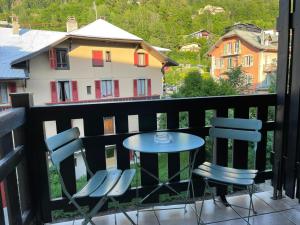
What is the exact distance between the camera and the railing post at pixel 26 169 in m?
1.56

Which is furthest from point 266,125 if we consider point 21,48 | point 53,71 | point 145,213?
point 53,71

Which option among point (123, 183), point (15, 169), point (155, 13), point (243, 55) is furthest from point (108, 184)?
point (243, 55)

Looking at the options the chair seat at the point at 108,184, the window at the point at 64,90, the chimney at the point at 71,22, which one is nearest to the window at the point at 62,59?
the window at the point at 64,90

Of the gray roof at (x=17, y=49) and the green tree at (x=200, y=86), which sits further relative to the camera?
the gray roof at (x=17, y=49)

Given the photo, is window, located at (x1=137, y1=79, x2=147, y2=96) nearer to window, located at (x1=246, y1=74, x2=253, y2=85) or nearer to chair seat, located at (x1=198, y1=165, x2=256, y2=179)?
window, located at (x1=246, y1=74, x2=253, y2=85)

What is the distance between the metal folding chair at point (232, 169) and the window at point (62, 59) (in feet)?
27.7

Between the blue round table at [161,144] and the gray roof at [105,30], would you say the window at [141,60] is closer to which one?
the gray roof at [105,30]

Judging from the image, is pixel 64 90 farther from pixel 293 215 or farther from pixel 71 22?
pixel 293 215

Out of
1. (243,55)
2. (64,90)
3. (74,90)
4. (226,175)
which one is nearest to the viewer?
(226,175)

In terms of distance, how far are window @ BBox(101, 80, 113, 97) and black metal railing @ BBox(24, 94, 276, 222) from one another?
23.9 ft

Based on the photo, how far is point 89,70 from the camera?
9.60m

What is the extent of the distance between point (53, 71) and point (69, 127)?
27.5ft

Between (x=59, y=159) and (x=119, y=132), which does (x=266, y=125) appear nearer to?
(x=119, y=132)

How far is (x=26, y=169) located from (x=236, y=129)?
1524 millimetres
